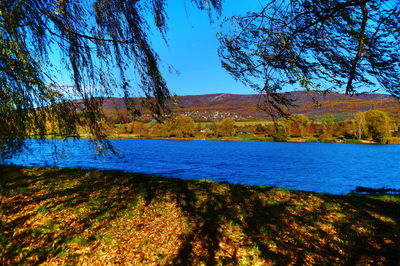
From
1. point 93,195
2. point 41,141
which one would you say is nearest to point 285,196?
point 93,195

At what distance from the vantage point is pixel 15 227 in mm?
4680

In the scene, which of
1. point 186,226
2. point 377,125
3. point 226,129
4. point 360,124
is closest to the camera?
point 186,226

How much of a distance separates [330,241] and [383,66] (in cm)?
335

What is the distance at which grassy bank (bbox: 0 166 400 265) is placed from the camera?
3.89 m

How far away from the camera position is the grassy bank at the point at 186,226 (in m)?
3.89

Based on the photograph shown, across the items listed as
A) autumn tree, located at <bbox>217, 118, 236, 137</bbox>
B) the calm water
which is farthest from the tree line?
the calm water

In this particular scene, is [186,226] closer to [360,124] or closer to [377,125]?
[377,125]

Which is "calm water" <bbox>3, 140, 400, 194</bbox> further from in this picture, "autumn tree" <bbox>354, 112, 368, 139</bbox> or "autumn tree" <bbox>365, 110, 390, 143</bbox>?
"autumn tree" <bbox>354, 112, 368, 139</bbox>

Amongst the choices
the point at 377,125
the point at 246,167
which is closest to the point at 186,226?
the point at 246,167

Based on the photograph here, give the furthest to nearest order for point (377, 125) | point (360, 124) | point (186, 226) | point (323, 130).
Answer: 1. point (323, 130)
2. point (360, 124)
3. point (377, 125)
4. point (186, 226)

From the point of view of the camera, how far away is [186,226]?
4.97 meters

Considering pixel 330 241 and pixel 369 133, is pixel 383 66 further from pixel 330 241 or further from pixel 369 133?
pixel 369 133

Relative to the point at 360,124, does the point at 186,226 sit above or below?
below

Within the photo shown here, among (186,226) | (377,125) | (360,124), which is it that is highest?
(360,124)
